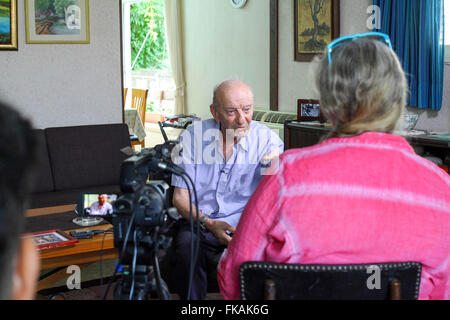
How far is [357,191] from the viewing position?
4.38ft

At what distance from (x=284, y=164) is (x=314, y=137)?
10.6 feet

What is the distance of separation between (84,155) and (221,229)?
191 cm

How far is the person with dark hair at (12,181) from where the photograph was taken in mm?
508

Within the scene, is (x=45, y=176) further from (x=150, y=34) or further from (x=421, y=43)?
(x=150, y=34)

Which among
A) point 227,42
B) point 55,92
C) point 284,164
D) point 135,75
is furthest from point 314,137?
point 135,75

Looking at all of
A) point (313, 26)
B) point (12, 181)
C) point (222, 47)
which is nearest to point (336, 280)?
point (12, 181)

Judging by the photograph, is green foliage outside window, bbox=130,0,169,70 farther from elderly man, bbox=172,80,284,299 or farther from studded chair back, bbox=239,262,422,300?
studded chair back, bbox=239,262,422,300

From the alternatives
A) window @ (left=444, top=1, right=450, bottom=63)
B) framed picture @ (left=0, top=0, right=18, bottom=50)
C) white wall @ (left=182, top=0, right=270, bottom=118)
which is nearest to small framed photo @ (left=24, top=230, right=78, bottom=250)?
framed picture @ (left=0, top=0, right=18, bottom=50)

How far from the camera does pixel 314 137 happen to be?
458 centimetres

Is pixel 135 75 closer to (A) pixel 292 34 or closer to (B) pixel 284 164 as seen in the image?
(A) pixel 292 34

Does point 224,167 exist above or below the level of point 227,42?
below

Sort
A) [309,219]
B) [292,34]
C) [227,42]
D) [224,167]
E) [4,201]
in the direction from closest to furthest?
[4,201] → [309,219] → [224,167] → [292,34] → [227,42]

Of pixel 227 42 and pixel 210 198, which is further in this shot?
pixel 227 42

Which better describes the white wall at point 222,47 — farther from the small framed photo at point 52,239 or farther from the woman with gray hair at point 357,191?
the woman with gray hair at point 357,191
